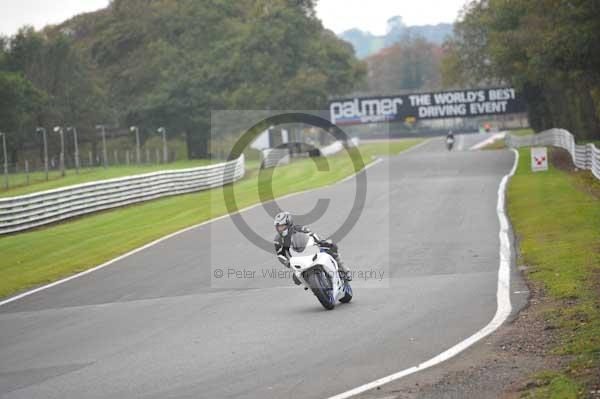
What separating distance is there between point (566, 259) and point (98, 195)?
1983cm

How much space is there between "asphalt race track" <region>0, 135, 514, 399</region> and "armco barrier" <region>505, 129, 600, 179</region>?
11345 mm

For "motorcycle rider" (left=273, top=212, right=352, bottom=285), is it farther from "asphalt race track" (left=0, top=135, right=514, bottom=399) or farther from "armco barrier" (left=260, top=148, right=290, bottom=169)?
"armco barrier" (left=260, top=148, right=290, bottom=169)

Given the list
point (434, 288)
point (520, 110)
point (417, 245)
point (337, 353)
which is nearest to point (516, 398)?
point (337, 353)

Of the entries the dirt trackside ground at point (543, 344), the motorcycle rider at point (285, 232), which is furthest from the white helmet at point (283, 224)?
the dirt trackside ground at point (543, 344)

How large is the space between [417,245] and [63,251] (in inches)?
361

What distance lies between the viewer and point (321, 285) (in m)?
12.7

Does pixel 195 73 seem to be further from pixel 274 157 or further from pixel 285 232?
pixel 285 232

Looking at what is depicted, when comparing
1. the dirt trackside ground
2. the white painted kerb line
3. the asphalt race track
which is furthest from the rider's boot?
the dirt trackside ground

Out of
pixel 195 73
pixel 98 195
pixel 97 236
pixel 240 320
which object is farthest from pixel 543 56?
pixel 195 73

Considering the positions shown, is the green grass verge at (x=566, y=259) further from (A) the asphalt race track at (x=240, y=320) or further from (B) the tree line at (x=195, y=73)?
(B) the tree line at (x=195, y=73)

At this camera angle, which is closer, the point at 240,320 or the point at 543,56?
the point at 240,320

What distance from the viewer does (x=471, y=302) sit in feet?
42.4

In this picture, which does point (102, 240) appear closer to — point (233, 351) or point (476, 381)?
point (233, 351)

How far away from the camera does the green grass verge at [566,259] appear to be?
27.8ft
